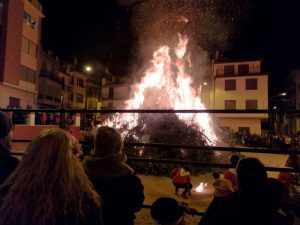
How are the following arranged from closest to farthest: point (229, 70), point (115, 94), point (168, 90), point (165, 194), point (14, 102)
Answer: point (165, 194), point (168, 90), point (14, 102), point (229, 70), point (115, 94)

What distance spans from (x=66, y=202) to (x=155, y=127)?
13.7 meters

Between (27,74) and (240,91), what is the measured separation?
2927cm

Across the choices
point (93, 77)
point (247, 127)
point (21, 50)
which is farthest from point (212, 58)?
point (93, 77)

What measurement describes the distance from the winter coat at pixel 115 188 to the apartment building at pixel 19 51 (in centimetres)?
2948

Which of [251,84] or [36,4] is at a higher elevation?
[36,4]

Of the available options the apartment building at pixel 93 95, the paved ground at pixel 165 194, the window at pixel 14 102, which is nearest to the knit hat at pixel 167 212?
the paved ground at pixel 165 194

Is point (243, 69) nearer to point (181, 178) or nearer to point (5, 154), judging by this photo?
point (181, 178)

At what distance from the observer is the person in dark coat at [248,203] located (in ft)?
7.14

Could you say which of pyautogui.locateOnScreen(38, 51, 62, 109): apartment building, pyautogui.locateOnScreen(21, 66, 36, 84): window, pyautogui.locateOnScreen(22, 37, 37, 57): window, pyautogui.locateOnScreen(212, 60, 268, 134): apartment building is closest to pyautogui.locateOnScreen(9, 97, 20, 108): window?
pyautogui.locateOnScreen(21, 66, 36, 84): window

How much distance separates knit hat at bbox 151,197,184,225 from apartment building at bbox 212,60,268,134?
3995 centimetres

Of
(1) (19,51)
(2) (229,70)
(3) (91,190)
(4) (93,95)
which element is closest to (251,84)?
(2) (229,70)

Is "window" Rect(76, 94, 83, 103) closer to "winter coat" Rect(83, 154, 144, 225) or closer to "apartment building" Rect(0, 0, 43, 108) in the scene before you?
"apartment building" Rect(0, 0, 43, 108)

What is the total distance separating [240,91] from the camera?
43.5m

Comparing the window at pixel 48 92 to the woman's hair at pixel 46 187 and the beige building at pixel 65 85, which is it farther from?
the woman's hair at pixel 46 187
